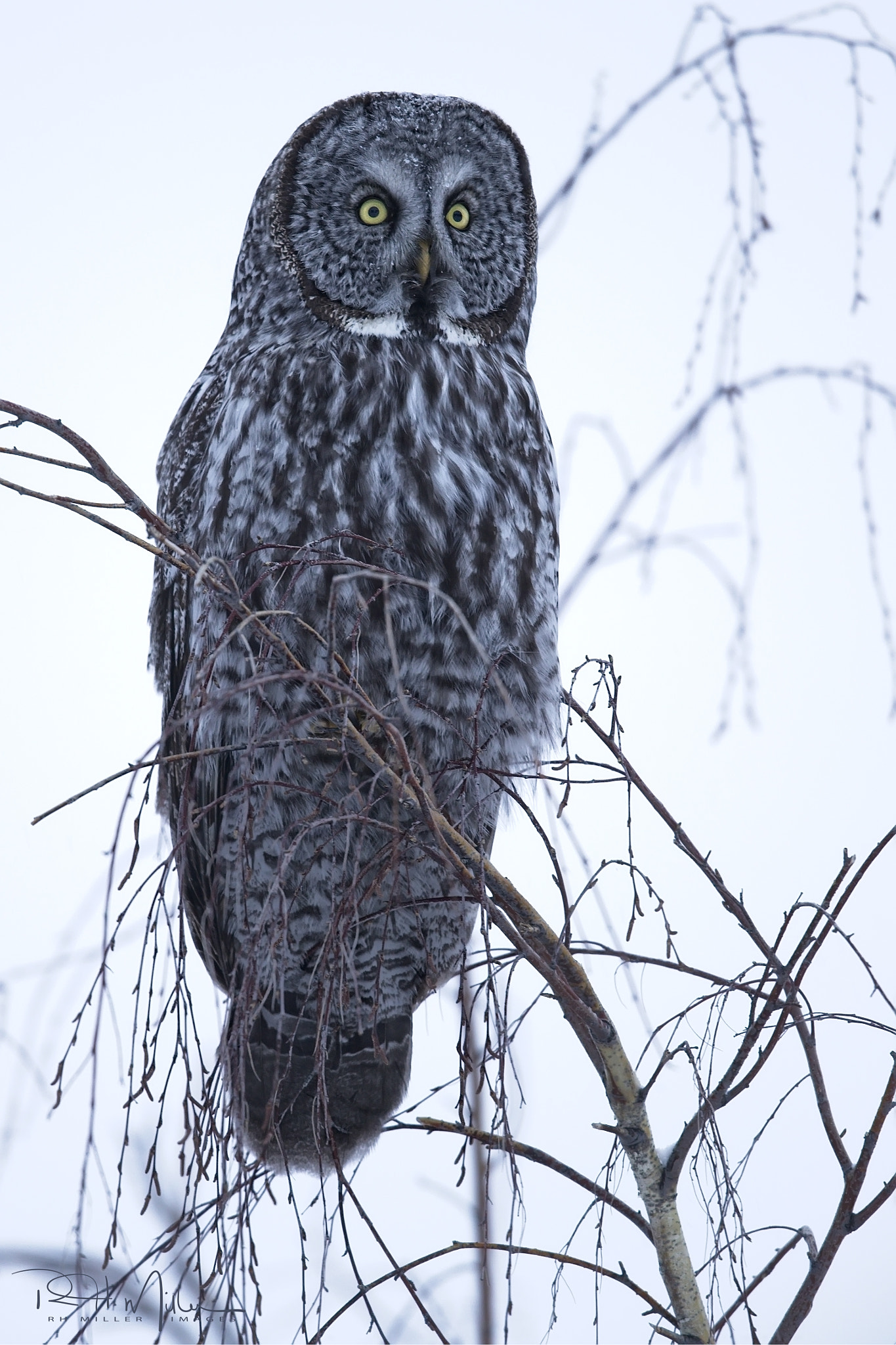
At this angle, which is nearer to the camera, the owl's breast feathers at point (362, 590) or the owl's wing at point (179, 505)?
the owl's breast feathers at point (362, 590)

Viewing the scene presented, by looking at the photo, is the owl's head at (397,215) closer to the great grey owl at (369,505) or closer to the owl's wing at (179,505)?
the great grey owl at (369,505)

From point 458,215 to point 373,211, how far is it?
186 mm

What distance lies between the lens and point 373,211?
2.70 m

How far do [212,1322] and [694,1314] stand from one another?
563 millimetres

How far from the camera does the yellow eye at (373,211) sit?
2686 millimetres

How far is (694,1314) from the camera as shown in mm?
1509

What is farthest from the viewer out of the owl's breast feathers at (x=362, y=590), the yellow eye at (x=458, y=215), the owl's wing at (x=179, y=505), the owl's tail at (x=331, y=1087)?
the yellow eye at (x=458, y=215)

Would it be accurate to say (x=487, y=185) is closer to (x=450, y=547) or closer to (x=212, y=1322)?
(x=450, y=547)

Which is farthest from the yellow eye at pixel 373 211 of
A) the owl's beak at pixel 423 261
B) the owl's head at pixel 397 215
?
the owl's beak at pixel 423 261

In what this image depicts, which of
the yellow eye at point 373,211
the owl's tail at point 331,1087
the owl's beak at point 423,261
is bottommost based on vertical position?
the owl's tail at point 331,1087

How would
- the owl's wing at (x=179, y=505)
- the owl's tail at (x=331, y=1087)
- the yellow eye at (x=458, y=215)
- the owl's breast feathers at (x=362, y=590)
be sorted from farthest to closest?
the yellow eye at (x=458, y=215) < the owl's wing at (x=179, y=505) < the owl's tail at (x=331, y=1087) < the owl's breast feathers at (x=362, y=590)

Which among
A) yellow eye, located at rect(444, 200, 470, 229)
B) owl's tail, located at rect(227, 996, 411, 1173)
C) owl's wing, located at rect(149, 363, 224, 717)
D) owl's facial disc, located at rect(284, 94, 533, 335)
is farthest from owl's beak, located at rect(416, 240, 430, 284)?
owl's tail, located at rect(227, 996, 411, 1173)

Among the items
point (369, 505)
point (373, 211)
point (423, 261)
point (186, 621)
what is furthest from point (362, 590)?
point (373, 211)

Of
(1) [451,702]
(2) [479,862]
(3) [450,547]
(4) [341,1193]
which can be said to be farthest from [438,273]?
(4) [341,1193]
